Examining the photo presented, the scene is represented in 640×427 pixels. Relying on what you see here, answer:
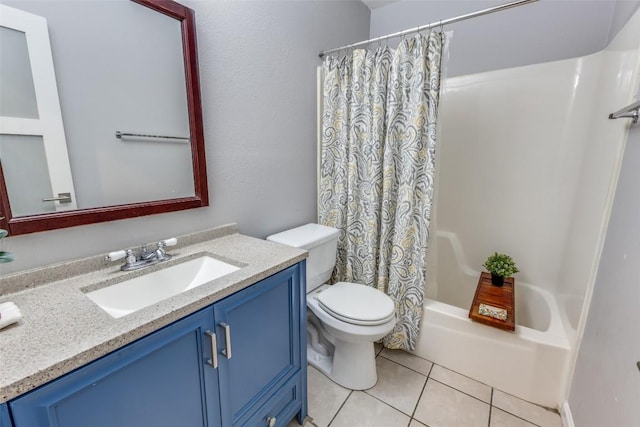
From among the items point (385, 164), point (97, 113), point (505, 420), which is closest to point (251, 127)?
point (97, 113)

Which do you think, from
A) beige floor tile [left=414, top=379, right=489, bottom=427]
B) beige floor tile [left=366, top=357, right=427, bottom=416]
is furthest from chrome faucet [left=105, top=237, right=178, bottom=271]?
beige floor tile [left=414, top=379, right=489, bottom=427]

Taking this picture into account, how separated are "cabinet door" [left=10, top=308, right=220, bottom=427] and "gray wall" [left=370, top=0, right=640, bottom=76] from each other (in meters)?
2.39

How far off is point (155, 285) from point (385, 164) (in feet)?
4.28

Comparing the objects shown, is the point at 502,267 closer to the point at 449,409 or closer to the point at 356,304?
the point at 449,409

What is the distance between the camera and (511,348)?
1501mm

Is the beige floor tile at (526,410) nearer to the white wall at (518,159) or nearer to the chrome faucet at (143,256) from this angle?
the white wall at (518,159)

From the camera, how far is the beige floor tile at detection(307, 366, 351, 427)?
1.42 m

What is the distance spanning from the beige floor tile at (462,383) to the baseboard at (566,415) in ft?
1.00

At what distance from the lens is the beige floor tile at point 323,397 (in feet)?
4.67

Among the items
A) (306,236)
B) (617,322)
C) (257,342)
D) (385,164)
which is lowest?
(257,342)

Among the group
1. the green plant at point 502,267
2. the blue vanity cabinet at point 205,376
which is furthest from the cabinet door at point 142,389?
the green plant at point 502,267

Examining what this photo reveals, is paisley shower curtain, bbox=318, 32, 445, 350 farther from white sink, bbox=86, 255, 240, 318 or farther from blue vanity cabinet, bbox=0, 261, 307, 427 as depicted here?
white sink, bbox=86, 255, 240, 318

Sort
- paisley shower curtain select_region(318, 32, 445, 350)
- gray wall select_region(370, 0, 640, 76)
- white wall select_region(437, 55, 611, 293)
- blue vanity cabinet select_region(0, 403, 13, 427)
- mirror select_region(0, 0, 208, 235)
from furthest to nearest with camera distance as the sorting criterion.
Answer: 1. white wall select_region(437, 55, 611, 293)
2. gray wall select_region(370, 0, 640, 76)
3. paisley shower curtain select_region(318, 32, 445, 350)
4. mirror select_region(0, 0, 208, 235)
5. blue vanity cabinet select_region(0, 403, 13, 427)

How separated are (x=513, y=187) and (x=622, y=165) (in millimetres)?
932
